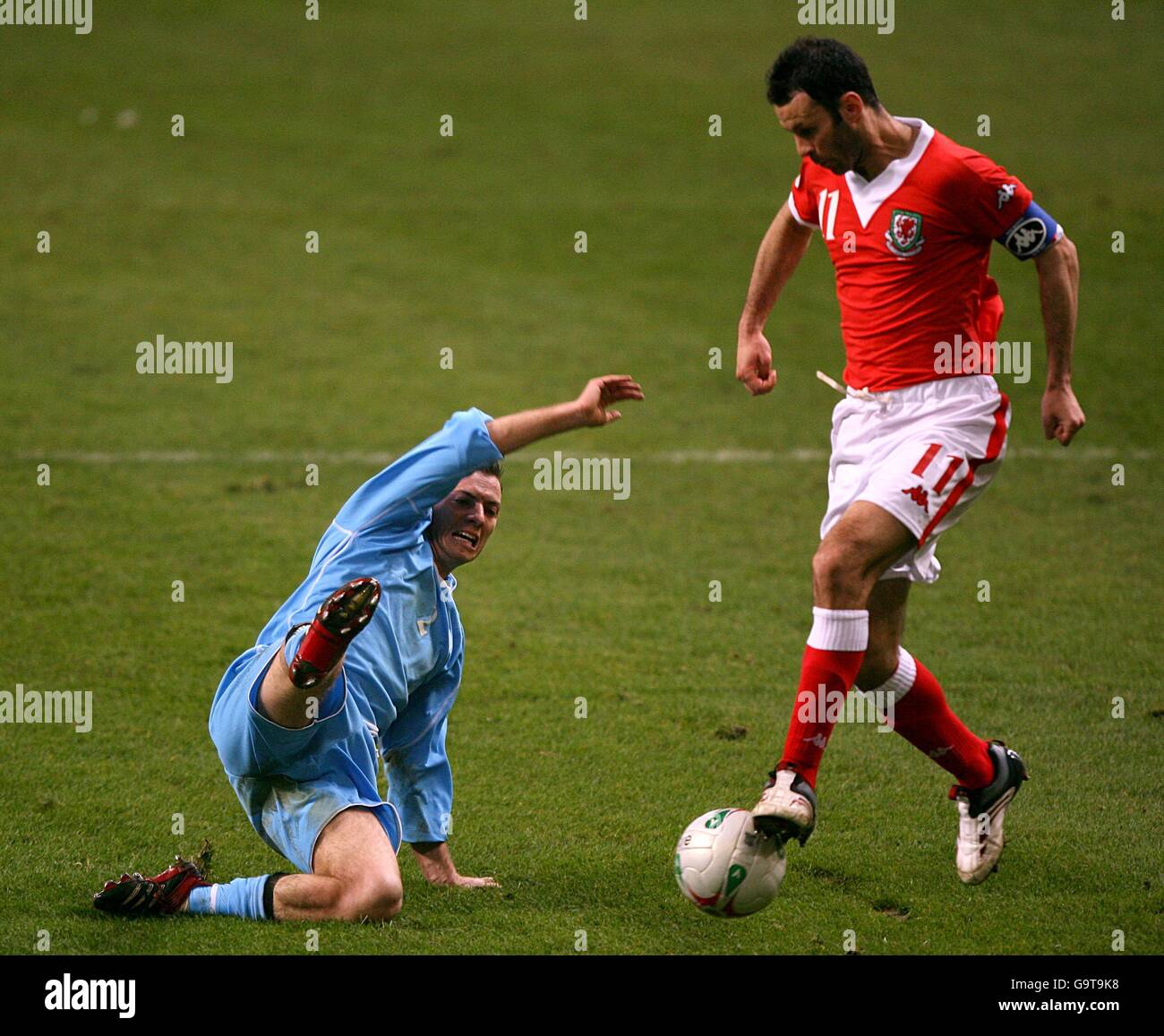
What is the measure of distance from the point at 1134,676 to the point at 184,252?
12891mm

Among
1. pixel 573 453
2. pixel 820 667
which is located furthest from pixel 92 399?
pixel 820 667

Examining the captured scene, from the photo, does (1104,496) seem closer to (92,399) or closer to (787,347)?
(787,347)

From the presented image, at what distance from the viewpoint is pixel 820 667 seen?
183 inches

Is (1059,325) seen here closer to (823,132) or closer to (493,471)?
(823,132)

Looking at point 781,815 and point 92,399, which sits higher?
point 92,399

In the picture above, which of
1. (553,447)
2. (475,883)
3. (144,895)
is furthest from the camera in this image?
(553,447)

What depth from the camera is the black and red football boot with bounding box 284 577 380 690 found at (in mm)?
4398

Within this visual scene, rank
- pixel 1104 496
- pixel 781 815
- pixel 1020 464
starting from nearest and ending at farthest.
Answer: pixel 781 815
pixel 1104 496
pixel 1020 464

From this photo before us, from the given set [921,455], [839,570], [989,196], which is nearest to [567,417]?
[839,570]

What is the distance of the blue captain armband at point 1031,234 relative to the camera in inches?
197

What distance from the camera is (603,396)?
4664 millimetres

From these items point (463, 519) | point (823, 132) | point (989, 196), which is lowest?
point (463, 519)

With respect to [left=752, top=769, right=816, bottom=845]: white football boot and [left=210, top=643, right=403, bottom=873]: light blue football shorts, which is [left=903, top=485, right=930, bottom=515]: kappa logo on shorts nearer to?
[left=752, top=769, right=816, bottom=845]: white football boot

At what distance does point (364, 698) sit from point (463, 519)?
2.36 ft
